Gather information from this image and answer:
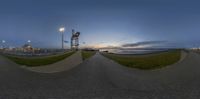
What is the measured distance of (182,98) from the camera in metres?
8.78

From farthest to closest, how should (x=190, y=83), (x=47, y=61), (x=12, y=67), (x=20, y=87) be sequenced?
(x=47, y=61)
(x=12, y=67)
(x=190, y=83)
(x=20, y=87)

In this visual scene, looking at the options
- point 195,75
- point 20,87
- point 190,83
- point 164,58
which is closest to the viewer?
point 20,87

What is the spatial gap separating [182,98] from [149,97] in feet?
3.60

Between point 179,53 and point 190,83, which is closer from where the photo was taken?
point 190,83

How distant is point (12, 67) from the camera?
1667cm

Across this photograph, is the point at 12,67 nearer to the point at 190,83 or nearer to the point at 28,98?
the point at 28,98

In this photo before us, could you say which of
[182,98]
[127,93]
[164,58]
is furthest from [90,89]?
[164,58]

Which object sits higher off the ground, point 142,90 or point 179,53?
point 179,53

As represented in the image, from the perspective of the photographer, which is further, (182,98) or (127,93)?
(127,93)

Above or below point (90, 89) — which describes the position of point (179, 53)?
above

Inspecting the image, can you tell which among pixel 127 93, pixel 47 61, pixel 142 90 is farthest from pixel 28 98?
pixel 47 61

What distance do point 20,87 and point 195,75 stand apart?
958cm

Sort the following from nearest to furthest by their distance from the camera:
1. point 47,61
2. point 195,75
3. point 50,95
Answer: point 50,95, point 195,75, point 47,61

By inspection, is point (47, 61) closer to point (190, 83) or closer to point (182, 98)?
point (190, 83)
